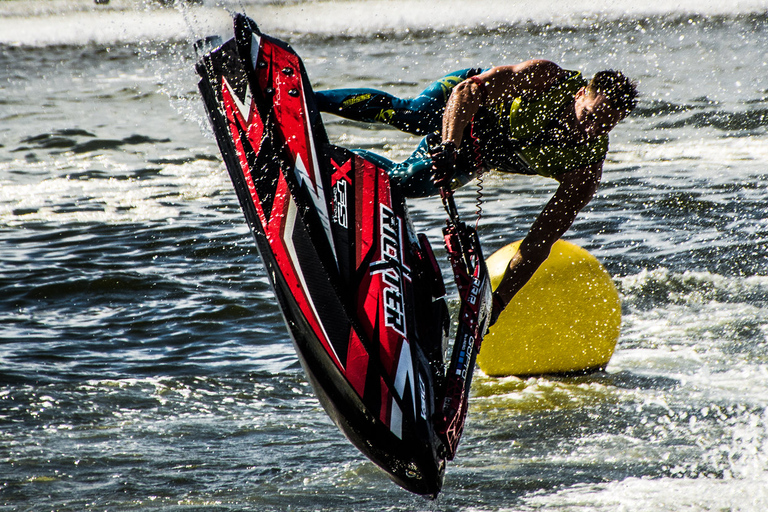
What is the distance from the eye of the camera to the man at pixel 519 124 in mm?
3619

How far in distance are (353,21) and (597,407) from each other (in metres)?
22.8

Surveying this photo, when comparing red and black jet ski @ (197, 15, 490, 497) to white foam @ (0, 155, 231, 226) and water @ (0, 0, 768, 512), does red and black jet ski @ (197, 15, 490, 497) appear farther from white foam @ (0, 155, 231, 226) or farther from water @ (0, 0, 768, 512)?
white foam @ (0, 155, 231, 226)

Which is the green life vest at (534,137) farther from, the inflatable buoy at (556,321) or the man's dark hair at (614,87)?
the inflatable buoy at (556,321)

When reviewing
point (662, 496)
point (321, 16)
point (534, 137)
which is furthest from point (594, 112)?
point (321, 16)

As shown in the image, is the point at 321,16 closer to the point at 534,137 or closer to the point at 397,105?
the point at 397,105

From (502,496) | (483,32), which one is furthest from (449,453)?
(483,32)

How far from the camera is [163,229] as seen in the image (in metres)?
7.66

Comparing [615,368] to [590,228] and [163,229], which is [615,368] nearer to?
[590,228]

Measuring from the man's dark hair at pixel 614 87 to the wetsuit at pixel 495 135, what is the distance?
0.15 meters

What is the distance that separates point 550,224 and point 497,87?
2.41 ft

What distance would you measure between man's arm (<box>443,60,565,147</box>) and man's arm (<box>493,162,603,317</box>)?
0.46 meters

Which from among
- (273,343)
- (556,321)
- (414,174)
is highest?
(414,174)

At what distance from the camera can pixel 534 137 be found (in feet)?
12.3

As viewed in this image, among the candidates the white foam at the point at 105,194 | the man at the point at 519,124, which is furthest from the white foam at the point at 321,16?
the man at the point at 519,124
